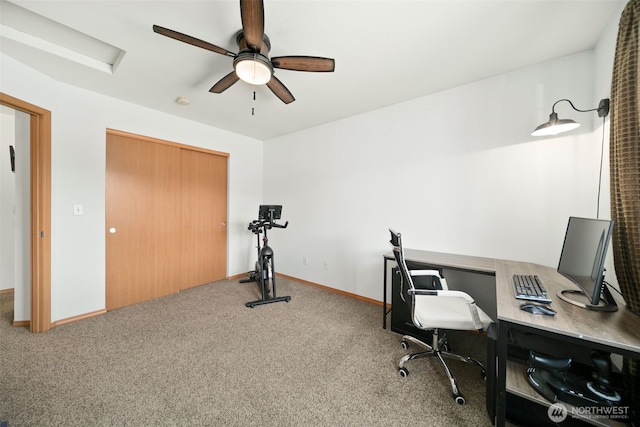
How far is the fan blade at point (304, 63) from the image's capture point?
62.7 inches

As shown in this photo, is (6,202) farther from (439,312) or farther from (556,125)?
(556,125)

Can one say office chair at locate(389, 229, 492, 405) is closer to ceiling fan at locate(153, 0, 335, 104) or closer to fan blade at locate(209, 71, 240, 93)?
ceiling fan at locate(153, 0, 335, 104)

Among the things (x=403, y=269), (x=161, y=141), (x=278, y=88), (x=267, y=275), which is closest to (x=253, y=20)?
(x=278, y=88)

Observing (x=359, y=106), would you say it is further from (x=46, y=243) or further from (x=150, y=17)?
(x=46, y=243)

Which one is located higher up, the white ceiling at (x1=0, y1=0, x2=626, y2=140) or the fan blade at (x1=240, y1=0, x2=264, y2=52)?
the white ceiling at (x1=0, y1=0, x2=626, y2=140)

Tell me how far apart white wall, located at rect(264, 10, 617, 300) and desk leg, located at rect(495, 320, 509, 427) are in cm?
144

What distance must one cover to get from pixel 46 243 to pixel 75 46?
1.87 metres

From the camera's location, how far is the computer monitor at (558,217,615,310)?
1056mm

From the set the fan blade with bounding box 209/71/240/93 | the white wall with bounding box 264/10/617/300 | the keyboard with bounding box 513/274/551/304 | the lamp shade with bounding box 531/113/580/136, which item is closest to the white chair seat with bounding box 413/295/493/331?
the keyboard with bounding box 513/274/551/304

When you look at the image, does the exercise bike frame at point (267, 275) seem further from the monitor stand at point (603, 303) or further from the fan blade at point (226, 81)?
the monitor stand at point (603, 303)

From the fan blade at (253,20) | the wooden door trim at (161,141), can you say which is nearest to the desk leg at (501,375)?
the fan blade at (253,20)

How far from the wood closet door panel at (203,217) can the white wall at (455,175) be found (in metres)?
1.33

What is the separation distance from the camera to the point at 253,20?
4.17 feet

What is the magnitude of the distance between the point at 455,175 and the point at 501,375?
1.90 meters
